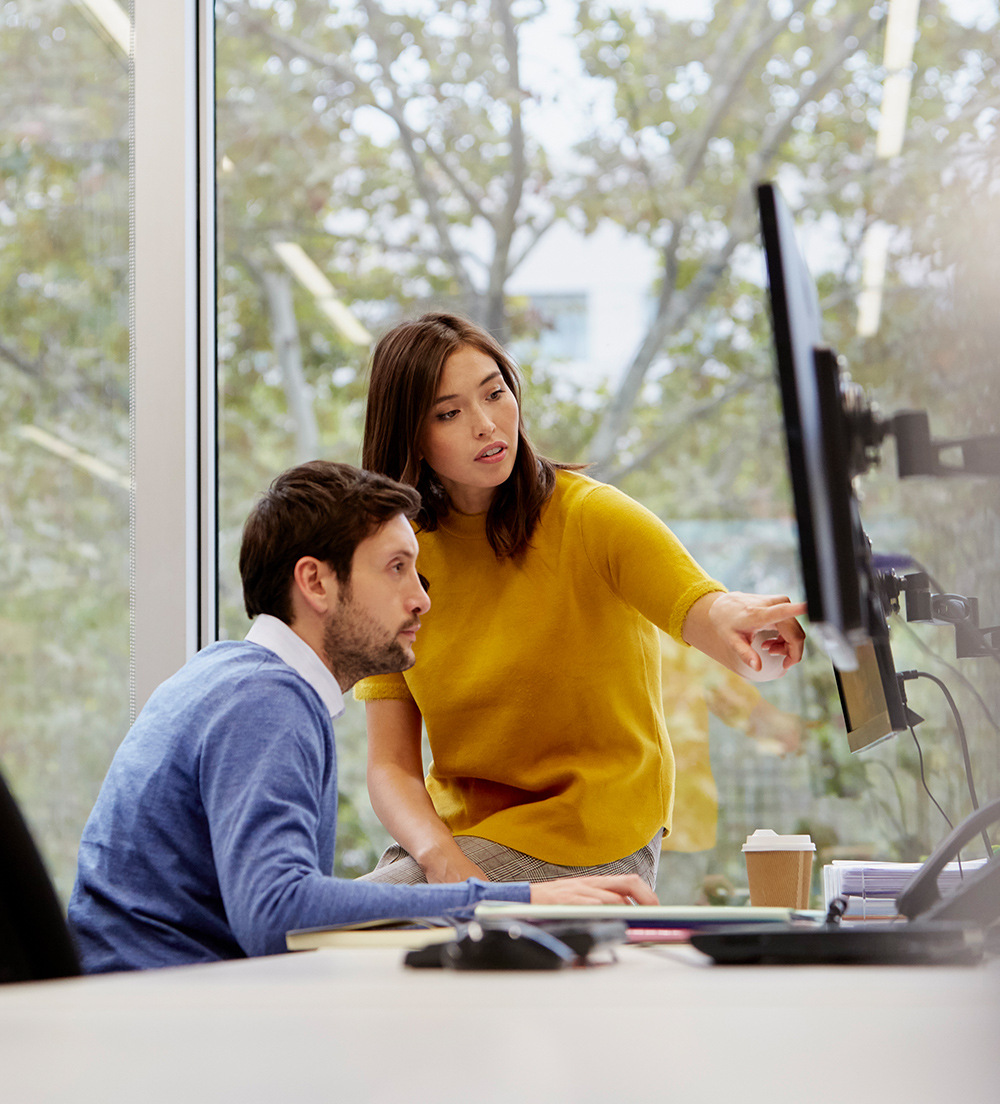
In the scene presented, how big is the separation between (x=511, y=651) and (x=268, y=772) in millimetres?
664

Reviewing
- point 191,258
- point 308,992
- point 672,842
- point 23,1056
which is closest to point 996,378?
point 672,842

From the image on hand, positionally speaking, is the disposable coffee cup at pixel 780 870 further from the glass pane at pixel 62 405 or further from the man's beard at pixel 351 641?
the glass pane at pixel 62 405

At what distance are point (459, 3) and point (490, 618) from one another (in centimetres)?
160

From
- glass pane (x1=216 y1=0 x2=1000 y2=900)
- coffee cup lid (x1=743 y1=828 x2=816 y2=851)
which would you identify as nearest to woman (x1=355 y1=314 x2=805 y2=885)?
coffee cup lid (x1=743 y1=828 x2=816 y2=851)

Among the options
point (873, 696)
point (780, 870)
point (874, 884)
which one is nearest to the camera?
point (873, 696)

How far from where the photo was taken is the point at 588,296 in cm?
245

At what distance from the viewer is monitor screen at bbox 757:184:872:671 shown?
776mm

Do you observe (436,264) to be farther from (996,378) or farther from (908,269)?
(996,378)

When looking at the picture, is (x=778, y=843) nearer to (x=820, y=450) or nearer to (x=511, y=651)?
(x=511, y=651)

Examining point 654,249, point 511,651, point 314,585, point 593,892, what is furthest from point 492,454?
point 654,249

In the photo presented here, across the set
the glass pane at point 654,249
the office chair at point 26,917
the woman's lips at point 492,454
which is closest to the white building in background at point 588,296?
the glass pane at point 654,249

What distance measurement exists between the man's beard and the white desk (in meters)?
0.71

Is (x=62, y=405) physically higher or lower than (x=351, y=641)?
higher

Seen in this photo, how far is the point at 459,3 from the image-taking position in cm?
249
